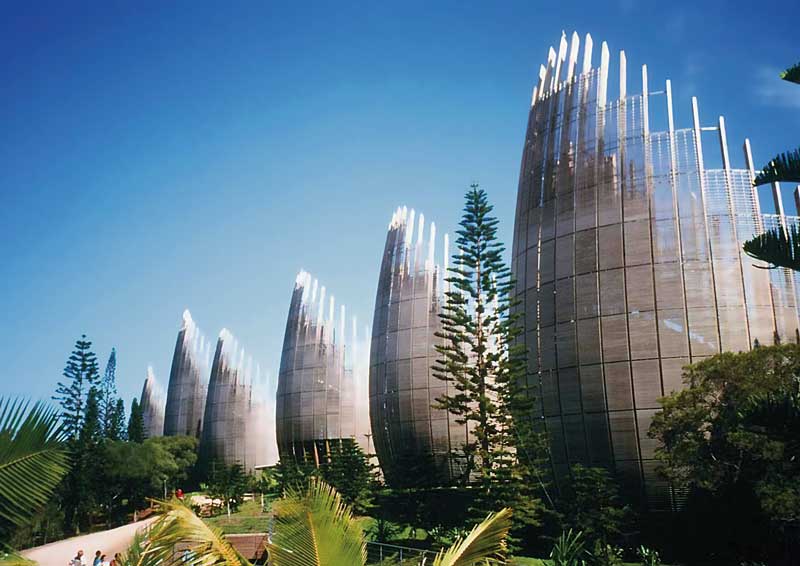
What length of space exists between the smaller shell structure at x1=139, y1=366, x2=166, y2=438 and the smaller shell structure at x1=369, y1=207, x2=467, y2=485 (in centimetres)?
3028

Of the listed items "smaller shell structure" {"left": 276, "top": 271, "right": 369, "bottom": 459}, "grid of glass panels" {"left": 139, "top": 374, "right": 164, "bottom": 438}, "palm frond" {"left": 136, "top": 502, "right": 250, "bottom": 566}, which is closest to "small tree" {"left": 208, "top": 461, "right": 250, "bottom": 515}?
"smaller shell structure" {"left": 276, "top": 271, "right": 369, "bottom": 459}

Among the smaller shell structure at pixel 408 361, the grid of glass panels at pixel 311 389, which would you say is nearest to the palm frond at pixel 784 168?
the smaller shell structure at pixel 408 361

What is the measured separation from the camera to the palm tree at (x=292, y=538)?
154 inches

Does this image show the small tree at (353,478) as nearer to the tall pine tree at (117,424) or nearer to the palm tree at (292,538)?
the palm tree at (292,538)

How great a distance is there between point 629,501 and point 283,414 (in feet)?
66.8

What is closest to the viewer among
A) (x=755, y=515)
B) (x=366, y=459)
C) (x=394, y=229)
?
(x=755, y=515)

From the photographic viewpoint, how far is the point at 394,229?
102ft

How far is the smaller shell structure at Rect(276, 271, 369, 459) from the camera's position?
111 feet

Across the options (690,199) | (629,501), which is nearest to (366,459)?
(629,501)

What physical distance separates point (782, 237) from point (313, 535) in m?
5.23

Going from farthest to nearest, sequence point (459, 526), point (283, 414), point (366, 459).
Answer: point (283, 414), point (366, 459), point (459, 526)

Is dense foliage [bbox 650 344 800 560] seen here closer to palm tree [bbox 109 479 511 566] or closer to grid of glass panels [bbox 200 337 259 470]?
palm tree [bbox 109 479 511 566]

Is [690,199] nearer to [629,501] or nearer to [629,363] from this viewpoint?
[629,363]

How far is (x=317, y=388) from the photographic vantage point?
34094mm
